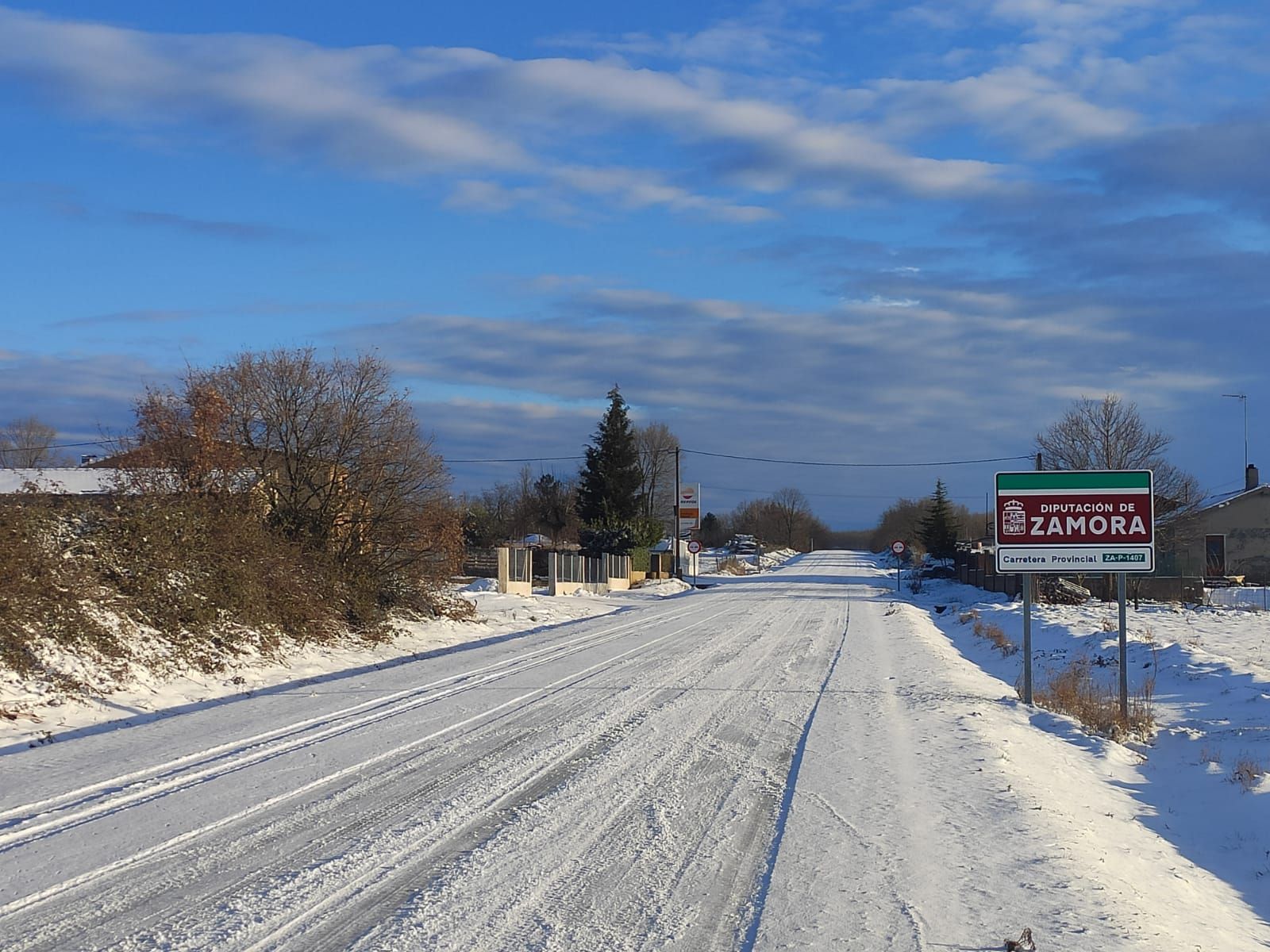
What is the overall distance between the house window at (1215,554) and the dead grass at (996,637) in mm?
35451

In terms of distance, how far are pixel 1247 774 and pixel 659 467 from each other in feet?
305

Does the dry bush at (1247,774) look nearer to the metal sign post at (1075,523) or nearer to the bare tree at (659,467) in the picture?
the metal sign post at (1075,523)

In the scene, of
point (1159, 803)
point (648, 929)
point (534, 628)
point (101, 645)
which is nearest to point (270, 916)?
point (648, 929)

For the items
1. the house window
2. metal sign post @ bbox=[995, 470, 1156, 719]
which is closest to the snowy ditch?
metal sign post @ bbox=[995, 470, 1156, 719]

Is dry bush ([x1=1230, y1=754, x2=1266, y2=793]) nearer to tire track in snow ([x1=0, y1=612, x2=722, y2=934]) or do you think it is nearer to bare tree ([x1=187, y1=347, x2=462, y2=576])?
tire track in snow ([x1=0, y1=612, x2=722, y2=934])

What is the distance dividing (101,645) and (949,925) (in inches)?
472

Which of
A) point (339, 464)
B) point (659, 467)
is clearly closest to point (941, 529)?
point (659, 467)

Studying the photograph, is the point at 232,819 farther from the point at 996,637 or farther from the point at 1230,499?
the point at 1230,499

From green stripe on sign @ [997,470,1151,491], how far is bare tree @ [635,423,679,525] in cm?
8016

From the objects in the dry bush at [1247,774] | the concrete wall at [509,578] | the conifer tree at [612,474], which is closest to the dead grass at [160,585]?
the dry bush at [1247,774]

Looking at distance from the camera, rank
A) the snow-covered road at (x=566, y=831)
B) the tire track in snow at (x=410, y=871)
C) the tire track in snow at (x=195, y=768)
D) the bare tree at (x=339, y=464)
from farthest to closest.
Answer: the bare tree at (x=339, y=464)
the tire track in snow at (x=195, y=768)
the snow-covered road at (x=566, y=831)
the tire track in snow at (x=410, y=871)

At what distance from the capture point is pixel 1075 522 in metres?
14.1

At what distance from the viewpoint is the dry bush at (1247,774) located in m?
10.3

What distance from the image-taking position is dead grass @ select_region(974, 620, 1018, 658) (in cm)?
2359
